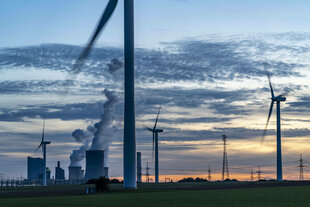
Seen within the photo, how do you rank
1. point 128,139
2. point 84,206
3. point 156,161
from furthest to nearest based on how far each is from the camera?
point 156,161
point 128,139
point 84,206

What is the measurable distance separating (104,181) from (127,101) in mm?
13712

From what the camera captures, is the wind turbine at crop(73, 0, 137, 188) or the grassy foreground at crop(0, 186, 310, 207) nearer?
the grassy foreground at crop(0, 186, 310, 207)

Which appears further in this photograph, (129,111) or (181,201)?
(129,111)

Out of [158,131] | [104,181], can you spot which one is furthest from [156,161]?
[104,181]

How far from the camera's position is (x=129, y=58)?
83.0m

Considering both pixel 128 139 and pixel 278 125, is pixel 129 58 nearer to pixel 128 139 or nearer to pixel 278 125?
pixel 128 139

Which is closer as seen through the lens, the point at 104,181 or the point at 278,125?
the point at 104,181

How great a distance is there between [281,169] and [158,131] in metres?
51.7

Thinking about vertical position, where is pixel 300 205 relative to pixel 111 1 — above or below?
below

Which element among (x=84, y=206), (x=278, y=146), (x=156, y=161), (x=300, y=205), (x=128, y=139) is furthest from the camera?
(x=156, y=161)

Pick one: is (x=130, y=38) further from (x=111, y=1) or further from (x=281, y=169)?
(x=281, y=169)

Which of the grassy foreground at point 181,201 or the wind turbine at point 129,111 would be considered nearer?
the grassy foreground at point 181,201

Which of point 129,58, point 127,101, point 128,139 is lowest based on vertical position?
point 128,139

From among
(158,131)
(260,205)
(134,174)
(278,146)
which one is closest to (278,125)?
(278,146)
